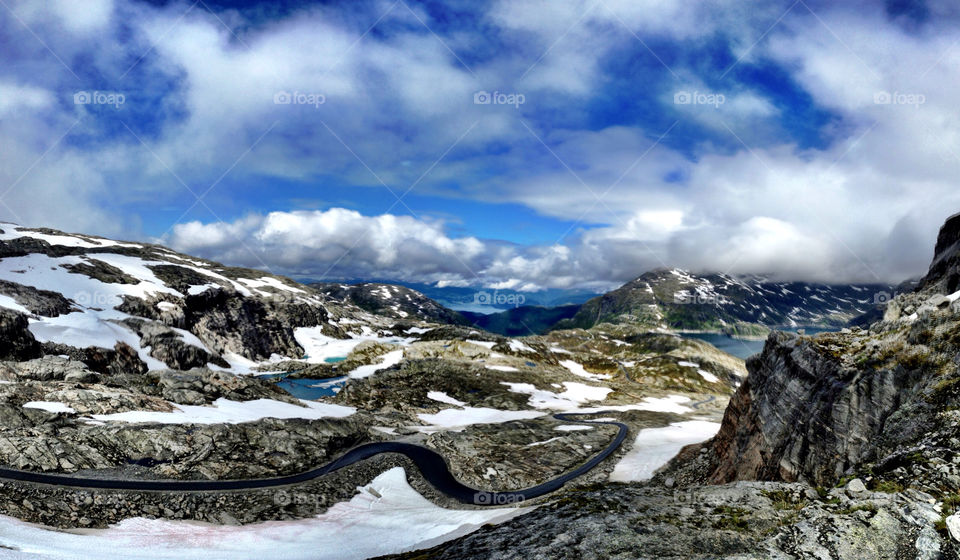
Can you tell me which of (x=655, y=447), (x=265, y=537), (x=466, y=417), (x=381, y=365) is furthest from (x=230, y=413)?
(x=381, y=365)

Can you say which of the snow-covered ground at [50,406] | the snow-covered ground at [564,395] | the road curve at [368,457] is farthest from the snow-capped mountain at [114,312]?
the snow-covered ground at [564,395]

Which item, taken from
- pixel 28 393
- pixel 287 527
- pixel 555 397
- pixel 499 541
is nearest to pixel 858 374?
pixel 499 541

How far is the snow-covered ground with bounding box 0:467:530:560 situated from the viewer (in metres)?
24.2

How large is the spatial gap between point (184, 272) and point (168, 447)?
630 ft

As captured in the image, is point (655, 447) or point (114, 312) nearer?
point (655, 447)

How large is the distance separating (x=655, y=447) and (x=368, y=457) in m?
43.7

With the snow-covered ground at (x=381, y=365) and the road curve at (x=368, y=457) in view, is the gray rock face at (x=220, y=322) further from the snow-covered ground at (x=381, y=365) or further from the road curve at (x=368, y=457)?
the road curve at (x=368, y=457)

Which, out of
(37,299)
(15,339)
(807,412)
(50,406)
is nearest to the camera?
(807,412)

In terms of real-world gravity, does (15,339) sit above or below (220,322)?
below

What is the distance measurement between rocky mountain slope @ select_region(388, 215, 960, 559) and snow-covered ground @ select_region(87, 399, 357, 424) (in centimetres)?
4263

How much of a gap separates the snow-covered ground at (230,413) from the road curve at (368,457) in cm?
968

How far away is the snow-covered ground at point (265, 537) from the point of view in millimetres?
24172

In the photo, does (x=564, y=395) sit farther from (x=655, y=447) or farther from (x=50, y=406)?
(x=50, y=406)

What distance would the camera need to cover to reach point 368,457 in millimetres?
53719
